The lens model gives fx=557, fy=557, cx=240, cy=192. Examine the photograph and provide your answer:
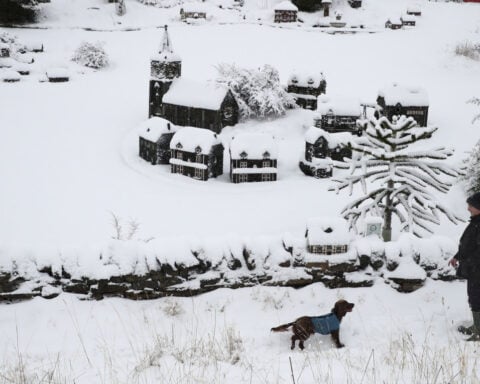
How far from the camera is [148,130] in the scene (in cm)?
2086

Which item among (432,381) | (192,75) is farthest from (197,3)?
(432,381)

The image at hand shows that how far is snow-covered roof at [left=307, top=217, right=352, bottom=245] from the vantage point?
7.41 metres

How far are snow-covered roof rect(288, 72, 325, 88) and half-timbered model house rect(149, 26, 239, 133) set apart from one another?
11.5 ft

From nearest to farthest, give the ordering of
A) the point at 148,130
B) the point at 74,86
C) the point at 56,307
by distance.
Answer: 1. the point at 56,307
2. the point at 148,130
3. the point at 74,86

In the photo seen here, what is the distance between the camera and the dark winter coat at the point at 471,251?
20.9 feet

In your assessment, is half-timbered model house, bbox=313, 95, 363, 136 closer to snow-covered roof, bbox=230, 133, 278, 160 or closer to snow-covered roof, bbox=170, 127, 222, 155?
snow-covered roof, bbox=230, 133, 278, 160

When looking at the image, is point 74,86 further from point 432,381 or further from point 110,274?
point 432,381

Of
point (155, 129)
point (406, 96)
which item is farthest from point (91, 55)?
point (406, 96)

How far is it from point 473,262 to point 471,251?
13 centimetres

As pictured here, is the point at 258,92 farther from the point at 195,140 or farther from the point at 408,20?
the point at 408,20

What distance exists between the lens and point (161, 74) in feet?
78.8

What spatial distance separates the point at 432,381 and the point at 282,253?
3364 mm

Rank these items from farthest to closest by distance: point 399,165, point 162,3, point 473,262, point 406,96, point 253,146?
point 162,3 < point 406,96 < point 253,146 < point 399,165 < point 473,262

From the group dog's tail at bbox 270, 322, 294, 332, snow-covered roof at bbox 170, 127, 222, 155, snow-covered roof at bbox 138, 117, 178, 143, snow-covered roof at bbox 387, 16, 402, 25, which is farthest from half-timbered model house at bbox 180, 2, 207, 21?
dog's tail at bbox 270, 322, 294, 332
